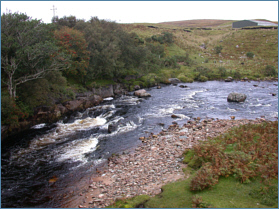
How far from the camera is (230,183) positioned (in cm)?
1120

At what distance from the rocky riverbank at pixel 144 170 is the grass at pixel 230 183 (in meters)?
1.13

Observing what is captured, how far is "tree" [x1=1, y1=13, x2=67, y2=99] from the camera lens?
2406 centimetres

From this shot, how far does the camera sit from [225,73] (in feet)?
202

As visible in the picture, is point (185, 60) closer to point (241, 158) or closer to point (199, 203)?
point (241, 158)

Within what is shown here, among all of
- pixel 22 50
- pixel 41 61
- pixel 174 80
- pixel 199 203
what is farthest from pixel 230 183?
pixel 174 80

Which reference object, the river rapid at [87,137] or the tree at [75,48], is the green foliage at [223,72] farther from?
the tree at [75,48]

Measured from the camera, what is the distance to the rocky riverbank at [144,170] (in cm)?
1302

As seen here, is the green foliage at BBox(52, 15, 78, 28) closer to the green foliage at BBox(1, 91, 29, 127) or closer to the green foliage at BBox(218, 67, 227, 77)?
the green foliage at BBox(1, 91, 29, 127)

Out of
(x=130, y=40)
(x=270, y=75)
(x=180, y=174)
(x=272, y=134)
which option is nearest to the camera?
(x=180, y=174)

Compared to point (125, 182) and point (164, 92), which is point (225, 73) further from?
point (125, 182)

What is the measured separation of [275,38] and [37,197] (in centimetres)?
10935

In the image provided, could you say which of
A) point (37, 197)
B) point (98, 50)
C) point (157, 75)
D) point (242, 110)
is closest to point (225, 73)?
point (157, 75)

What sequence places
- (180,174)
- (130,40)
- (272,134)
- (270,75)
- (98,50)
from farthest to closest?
(270,75) → (130,40) → (98,50) → (272,134) → (180,174)

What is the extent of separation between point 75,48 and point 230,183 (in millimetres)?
35889
